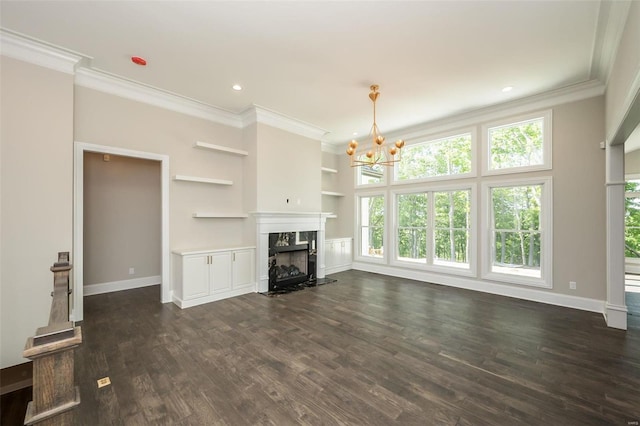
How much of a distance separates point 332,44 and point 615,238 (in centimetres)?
432

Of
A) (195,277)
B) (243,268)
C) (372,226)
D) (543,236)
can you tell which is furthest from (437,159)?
(195,277)

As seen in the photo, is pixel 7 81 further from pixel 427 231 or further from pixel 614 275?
pixel 614 275

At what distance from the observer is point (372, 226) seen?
704cm

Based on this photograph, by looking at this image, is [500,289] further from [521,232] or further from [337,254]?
[337,254]

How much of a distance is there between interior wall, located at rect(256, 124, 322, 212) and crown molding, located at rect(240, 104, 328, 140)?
0.09 m

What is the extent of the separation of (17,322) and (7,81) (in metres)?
2.66

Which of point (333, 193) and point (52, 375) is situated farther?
point (333, 193)

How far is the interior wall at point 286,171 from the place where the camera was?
5203 mm

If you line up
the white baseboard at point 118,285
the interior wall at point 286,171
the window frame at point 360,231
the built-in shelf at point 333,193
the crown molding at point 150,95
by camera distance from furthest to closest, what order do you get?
1. the built-in shelf at point 333,193
2. the window frame at point 360,231
3. the interior wall at point 286,171
4. the white baseboard at point 118,285
5. the crown molding at point 150,95

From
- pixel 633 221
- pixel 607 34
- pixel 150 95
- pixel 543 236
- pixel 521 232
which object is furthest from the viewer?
pixel 633 221

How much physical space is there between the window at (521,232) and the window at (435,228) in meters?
0.45

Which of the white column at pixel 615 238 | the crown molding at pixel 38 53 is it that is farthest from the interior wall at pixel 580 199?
the crown molding at pixel 38 53

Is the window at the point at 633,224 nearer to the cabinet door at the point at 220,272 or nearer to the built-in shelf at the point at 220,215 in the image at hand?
the built-in shelf at the point at 220,215

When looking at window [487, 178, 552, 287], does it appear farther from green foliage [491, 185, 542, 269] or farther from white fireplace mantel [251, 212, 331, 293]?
white fireplace mantel [251, 212, 331, 293]
